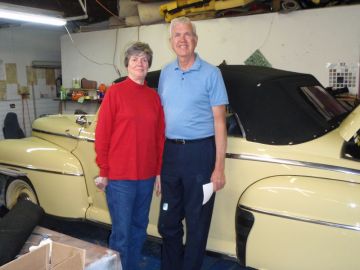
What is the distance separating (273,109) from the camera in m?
2.60

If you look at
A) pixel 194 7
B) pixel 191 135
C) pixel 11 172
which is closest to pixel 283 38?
pixel 194 7

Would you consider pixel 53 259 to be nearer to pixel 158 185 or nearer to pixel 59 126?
pixel 158 185

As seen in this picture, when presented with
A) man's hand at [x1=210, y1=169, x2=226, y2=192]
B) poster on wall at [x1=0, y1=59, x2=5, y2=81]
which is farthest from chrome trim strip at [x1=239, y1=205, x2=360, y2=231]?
poster on wall at [x1=0, y1=59, x2=5, y2=81]

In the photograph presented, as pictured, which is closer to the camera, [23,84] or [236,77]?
[236,77]

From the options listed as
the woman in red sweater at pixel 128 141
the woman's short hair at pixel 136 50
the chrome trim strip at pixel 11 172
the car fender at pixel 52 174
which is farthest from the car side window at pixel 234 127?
the chrome trim strip at pixel 11 172

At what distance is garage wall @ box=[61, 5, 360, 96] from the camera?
15.4 feet

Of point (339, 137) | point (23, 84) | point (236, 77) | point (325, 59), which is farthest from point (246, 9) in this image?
point (23, 84)

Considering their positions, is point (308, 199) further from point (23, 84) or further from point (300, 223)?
Answer: point (23, 84)

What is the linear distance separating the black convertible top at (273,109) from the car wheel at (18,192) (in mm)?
2286

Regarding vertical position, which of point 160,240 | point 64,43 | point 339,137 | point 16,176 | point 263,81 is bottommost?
point 160,240

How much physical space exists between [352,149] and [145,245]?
214 centimetres

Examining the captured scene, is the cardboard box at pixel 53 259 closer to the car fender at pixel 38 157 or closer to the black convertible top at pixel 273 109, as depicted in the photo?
the black convertible top at pixel 273 109

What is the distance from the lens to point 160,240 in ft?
9.80

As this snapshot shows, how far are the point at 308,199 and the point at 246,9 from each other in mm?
3925
